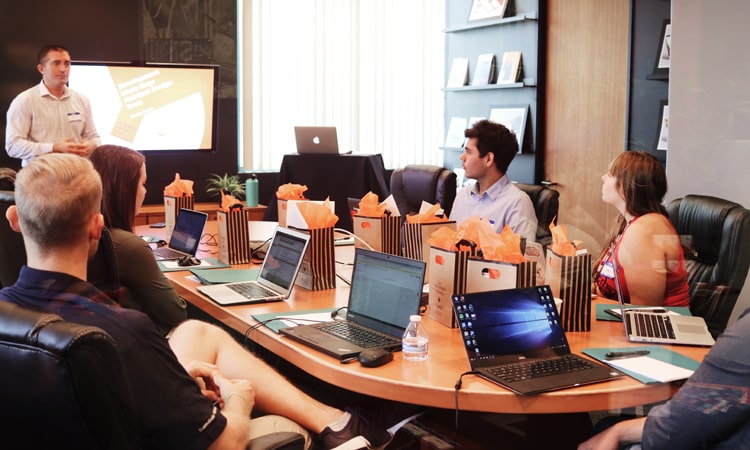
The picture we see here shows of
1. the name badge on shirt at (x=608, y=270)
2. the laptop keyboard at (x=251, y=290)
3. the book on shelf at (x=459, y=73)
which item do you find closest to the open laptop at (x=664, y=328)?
the name badge on shirt at (x=608, y=270)

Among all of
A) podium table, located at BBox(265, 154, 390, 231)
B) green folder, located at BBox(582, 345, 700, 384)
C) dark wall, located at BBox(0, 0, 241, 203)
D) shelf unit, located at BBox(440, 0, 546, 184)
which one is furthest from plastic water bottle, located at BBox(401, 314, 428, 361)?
shelf unit, located at BBox(440, 0, 546, 184)

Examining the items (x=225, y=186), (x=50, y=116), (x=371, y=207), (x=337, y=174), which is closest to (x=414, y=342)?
(x=371, y=207)

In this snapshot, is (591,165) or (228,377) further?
(591,165)

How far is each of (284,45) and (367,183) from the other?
1.27 meters

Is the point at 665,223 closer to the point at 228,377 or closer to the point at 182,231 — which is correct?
the point at 228,377

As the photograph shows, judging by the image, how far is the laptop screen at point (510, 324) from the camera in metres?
2.03

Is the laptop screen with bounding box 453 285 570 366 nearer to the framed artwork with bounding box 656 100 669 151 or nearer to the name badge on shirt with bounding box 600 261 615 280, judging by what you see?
the name badge on shirt with bounding box 600 261 615 280

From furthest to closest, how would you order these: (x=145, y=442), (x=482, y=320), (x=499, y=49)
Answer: (x=499, y=49) < (x=482, y=320) < (x=145, y=442)

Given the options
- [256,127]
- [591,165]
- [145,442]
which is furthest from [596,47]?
[145,442]

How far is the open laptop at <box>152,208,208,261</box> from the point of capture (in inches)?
146

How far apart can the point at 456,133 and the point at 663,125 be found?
2.12 meters

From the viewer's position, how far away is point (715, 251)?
298cm

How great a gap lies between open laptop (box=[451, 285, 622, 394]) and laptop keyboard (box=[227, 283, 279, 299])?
0.99 metres

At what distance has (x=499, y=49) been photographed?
580 cm
